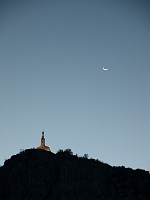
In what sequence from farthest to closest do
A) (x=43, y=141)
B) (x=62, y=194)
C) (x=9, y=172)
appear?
(x=43, y=141) → (x=9, y=172) → (x=62, y=194)

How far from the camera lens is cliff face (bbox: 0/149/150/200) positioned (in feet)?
257

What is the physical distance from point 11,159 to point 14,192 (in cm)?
877

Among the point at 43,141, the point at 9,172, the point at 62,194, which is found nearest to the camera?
the point at 62,194

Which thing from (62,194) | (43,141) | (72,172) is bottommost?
(62,194)

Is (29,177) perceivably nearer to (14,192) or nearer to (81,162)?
(14,192)

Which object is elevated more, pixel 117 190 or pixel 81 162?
pixel 81 162

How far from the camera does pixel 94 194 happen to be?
77.9 m

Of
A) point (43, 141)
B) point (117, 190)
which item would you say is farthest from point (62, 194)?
point (43, 141)

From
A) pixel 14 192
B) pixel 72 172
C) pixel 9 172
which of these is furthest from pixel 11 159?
pixel 72 172

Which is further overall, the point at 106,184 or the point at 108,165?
the point at 108,165

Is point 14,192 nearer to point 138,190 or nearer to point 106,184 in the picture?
point 106,184

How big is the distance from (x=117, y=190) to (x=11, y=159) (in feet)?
80.8

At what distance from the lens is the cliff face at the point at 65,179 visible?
78.2 metres

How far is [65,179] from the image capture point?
80.4m
